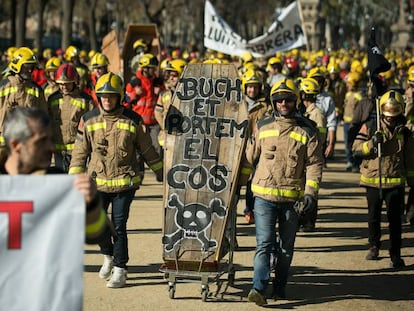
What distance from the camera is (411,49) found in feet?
204

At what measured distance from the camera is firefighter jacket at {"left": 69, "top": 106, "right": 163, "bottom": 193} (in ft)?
30.4

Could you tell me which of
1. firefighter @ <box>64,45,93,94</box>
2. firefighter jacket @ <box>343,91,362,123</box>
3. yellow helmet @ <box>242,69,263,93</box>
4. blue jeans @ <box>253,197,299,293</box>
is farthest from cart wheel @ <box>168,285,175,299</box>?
firefighter jacket @ <box>343,91,362,123</box>

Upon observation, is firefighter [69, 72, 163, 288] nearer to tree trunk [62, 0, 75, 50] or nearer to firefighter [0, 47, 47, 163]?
firefighter [0, 47, 47, 163]

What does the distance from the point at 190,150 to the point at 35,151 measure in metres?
4.23

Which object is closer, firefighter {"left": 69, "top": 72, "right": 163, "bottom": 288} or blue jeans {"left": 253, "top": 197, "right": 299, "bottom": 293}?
blue jeans {"left": 253, "top": 197, "right": 299, "bottom": 293}

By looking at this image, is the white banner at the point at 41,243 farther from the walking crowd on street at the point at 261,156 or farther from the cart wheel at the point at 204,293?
the cart wheel at the point at 204,293

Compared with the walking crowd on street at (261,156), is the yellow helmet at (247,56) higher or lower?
higher

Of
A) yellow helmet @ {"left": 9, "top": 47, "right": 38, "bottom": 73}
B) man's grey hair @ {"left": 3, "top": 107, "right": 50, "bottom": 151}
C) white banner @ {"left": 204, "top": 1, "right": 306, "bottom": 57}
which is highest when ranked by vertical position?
white banner @ {"left": 204, "top": 1, "right": 306, "bottom": 57}

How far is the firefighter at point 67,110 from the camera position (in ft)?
38.9

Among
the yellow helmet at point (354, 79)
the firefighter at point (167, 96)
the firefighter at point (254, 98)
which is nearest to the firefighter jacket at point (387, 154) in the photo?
the firefighter at point (254, 98)

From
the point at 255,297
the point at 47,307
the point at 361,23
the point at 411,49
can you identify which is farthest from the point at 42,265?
the point at 361,23

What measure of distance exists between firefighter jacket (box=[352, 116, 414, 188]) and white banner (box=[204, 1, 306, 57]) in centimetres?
1122

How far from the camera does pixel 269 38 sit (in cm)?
2200

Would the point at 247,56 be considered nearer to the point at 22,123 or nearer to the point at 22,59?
the point at 22,59
